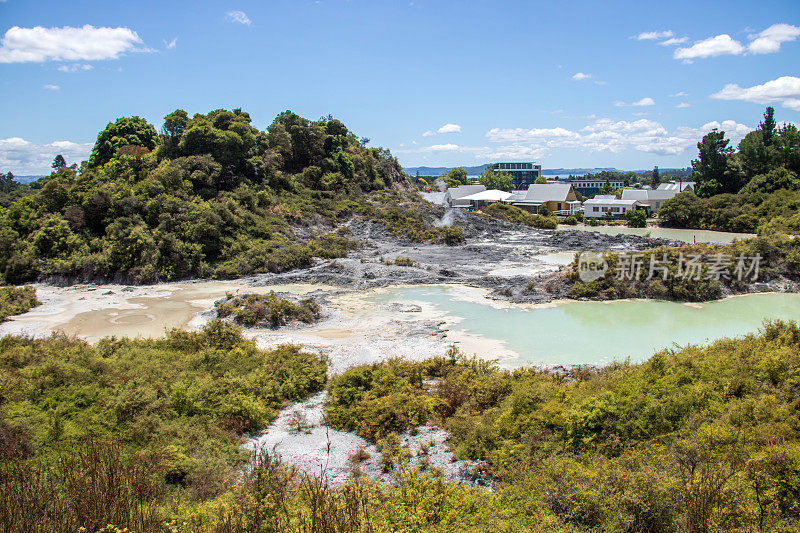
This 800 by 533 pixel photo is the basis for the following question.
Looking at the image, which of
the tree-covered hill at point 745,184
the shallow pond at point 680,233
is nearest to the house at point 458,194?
the shallow pond at point 680,233

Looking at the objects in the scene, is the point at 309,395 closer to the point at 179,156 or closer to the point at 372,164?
the point at 179,156

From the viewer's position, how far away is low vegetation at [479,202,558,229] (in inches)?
1891

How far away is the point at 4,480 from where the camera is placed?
5.04 m

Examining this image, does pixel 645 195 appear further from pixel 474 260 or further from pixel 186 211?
pixel 186 211

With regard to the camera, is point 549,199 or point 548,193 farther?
point 548,193

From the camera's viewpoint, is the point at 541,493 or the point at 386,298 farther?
the point at 386,298

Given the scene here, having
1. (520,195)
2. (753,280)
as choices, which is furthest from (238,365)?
(520,195)

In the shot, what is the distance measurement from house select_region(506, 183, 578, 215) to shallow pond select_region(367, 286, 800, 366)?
134ft

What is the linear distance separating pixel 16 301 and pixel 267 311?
11.1m

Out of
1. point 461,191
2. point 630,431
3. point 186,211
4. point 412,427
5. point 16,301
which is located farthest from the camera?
point 461,191

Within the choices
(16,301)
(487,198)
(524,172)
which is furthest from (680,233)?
(524,172)

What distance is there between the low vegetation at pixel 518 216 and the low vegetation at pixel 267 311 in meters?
36.0

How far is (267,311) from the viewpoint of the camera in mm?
16375

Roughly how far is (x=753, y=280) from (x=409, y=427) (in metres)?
19.6
